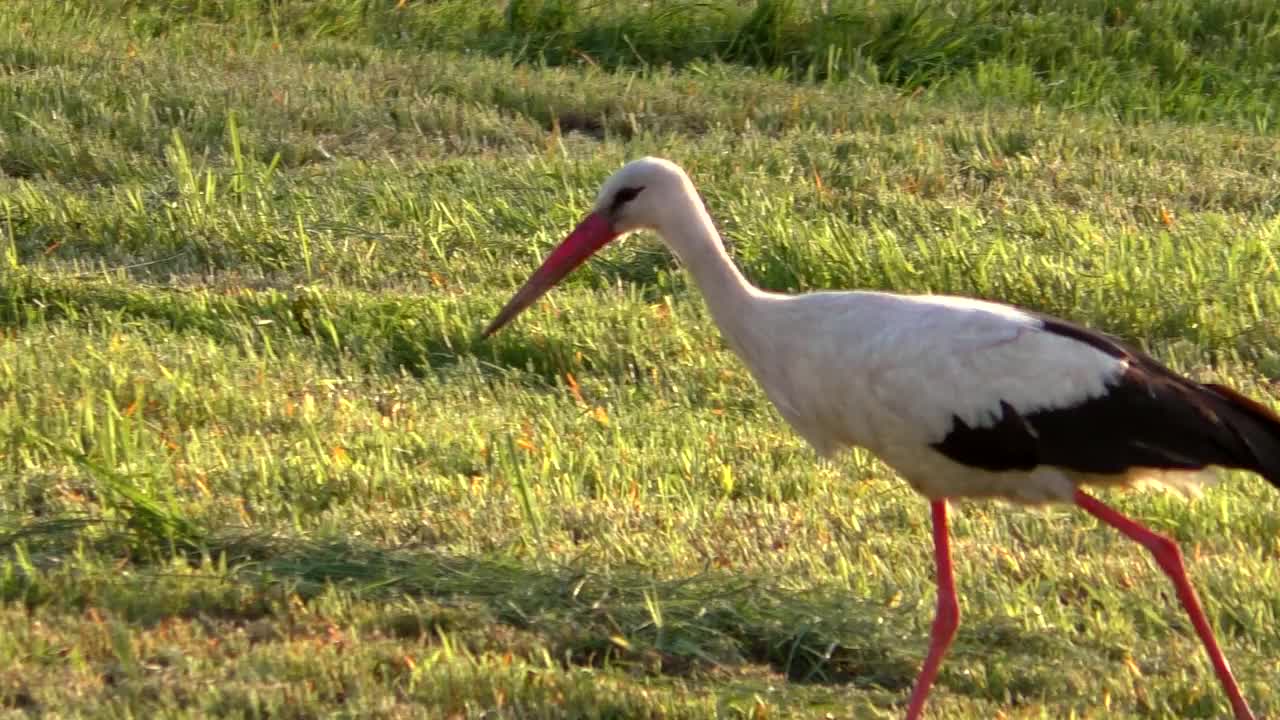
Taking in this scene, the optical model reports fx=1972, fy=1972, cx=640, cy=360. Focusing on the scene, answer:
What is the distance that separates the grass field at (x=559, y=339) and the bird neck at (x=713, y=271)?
608mm

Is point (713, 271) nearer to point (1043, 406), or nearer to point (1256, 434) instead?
point (1043, 406)

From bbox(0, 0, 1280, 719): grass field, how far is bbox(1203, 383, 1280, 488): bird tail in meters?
0.50

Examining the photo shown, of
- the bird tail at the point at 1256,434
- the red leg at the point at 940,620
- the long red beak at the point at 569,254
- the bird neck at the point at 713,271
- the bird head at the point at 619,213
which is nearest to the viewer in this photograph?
the red leg at the point at 940,620

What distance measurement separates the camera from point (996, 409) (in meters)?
4.29

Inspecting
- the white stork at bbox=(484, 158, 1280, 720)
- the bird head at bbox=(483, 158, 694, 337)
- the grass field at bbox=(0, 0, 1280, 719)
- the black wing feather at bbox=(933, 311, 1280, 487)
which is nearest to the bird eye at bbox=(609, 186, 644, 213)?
the bird head at bbox=(483, 158, 694, 337)

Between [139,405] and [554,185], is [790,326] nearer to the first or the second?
[139,405]

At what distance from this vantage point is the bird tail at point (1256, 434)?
13.8 ft

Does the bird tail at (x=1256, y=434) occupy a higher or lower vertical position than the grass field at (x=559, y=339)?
higher

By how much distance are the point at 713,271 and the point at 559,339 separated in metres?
1.74

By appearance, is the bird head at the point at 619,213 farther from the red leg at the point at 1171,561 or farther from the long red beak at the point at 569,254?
the red leg at the point at 1171,561

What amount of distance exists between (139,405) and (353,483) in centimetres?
86

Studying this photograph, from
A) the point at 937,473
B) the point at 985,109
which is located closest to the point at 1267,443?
the point at 937,473

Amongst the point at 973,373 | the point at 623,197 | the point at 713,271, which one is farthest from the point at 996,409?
the point at 623,197

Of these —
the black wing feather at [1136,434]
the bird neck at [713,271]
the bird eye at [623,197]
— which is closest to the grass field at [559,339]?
the black wing feather at [1136,434]
